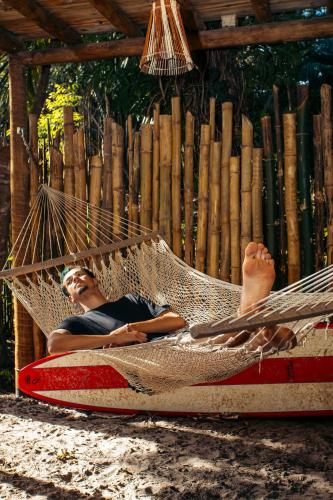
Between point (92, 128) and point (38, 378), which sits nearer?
point (38, 378)

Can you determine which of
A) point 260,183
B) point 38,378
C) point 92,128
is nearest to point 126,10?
point 260,183

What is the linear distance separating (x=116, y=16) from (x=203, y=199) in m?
1.03

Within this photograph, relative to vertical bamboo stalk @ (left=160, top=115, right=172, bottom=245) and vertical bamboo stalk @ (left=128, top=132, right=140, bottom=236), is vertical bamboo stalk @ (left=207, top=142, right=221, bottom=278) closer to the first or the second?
vertical bamboo stalk @ (left=160, top=115, right=172, bottom=245)

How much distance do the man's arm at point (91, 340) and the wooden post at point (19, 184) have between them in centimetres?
100

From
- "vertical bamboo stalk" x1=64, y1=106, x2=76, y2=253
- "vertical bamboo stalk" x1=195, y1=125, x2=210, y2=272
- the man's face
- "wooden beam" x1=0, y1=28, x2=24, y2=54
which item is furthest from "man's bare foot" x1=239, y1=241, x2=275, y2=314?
"wooden beam" x1=0, y1=28, x2=24, y2=54

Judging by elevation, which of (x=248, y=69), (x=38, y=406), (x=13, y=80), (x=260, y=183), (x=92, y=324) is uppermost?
(x=248, y=69)

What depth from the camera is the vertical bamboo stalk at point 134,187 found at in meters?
3.83

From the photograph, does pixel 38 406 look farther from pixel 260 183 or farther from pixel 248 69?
pixel 248 69

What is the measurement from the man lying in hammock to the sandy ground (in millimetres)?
378

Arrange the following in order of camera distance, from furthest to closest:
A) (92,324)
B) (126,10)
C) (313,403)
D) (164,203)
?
(164,203) → (126,10) → (92,324) → (313,403)

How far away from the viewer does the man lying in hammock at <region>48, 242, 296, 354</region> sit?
2309 mm

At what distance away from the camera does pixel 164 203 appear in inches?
148

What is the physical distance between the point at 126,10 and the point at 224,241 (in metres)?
1.28

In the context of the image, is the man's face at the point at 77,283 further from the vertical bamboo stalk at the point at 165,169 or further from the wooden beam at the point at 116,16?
the wooden beam at the point at 116,16
